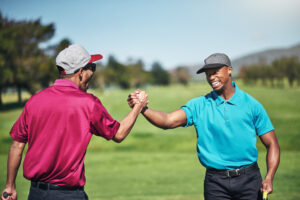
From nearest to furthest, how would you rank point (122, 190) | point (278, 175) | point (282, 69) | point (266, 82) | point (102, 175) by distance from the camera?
point (122, 190) < point (278, 175) < point (102, 175) < point (282, 69) < point (266, 82)

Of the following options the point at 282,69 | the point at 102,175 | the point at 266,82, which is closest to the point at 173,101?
the point at 282,69

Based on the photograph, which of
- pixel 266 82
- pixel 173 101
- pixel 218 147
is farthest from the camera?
pixel 266 82

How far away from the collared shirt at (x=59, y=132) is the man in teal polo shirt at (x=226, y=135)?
2.99ft

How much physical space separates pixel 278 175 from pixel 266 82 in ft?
199

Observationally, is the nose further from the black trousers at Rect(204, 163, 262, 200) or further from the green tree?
the green tree

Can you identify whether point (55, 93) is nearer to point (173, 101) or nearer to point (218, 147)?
point (218, 147)

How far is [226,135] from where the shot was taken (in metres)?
3.81

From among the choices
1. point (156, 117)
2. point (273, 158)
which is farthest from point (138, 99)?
point (273, 158)

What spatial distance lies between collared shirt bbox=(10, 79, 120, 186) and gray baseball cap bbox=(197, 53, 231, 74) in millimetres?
1561

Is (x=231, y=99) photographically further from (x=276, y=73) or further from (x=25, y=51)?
(x=276, y=73)

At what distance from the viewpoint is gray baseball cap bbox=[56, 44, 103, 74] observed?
321 cm

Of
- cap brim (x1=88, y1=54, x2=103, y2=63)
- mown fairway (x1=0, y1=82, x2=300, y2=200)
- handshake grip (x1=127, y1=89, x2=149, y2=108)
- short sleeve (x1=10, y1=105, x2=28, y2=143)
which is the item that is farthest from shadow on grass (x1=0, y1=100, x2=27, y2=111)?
cap brim (x1=88, y1=54, x2=103, y2=63)

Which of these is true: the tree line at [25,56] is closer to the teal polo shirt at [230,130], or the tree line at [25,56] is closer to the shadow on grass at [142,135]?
the shadow on grass at [142,135]

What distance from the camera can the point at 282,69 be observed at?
5675cm
